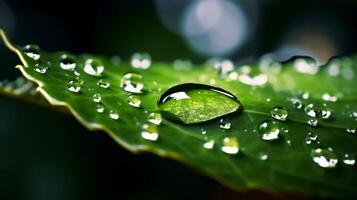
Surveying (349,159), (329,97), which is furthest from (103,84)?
(329,97)

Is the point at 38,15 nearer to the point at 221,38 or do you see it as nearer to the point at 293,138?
the point at 221,38

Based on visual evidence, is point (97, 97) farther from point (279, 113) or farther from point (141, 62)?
point (141, 62)

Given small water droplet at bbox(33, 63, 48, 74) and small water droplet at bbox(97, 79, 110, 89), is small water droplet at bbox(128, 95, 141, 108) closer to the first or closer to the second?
small water droplet at bbox(97, 79, 110, 89)

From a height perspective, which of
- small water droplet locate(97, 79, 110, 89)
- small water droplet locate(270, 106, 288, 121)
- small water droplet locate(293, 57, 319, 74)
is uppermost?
small water droplet locate(293, 57, 319, 74)

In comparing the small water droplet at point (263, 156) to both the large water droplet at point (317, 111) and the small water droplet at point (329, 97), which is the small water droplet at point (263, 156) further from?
the small water droplet at point (329, 97)

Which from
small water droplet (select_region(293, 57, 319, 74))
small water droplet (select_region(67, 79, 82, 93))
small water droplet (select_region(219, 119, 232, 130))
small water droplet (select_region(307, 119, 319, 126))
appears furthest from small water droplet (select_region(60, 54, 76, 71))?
small water droplet (select_region(293, 57, 319, 74))

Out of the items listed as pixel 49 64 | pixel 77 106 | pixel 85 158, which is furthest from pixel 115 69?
pixel 85 158

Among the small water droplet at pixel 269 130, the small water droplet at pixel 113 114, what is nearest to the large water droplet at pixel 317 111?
the small water droplet at pixel 269 130

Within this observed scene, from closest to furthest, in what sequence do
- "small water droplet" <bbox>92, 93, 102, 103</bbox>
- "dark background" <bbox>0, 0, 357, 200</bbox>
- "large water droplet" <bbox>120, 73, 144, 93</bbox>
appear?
"small water droplet" <bbox>92, 93, 102, 103</bbox>
"large water droplet" <bbox>120, 73, 144, 93</bbox>
"dark background" <bbox>0, 0, 357, 200</bbox>
